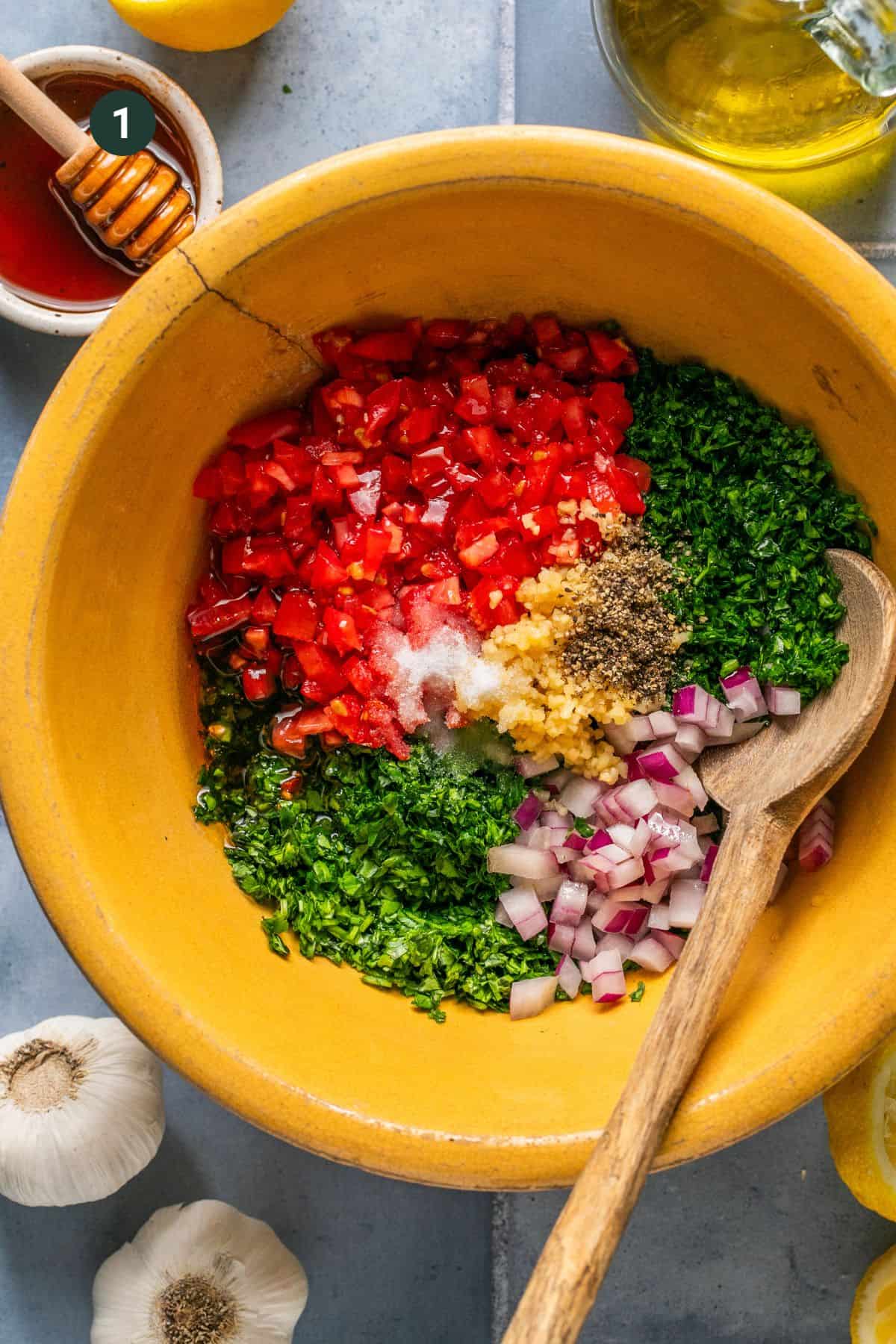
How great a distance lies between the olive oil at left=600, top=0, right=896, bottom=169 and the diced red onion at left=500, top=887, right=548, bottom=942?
1.06 m

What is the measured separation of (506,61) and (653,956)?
133cm

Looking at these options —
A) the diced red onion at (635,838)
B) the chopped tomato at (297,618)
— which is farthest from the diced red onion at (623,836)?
the chopped tomato at (297,618)

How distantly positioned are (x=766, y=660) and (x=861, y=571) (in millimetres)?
163

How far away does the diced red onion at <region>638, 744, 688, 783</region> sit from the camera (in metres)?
1.56

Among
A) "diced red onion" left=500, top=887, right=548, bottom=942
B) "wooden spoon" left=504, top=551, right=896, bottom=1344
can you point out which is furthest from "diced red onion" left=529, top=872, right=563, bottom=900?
"wooden spoon" left=504, top=551, right=896, bottom=1344

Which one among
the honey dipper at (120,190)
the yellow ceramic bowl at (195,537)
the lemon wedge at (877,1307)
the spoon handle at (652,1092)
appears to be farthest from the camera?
the lemon wedge at (877,1307)

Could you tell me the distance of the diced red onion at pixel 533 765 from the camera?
1.60 m

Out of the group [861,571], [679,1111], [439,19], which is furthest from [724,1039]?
[439,19]

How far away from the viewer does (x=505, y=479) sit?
1.58m

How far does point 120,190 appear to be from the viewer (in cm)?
167

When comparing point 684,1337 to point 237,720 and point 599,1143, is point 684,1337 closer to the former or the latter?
point 599,1143

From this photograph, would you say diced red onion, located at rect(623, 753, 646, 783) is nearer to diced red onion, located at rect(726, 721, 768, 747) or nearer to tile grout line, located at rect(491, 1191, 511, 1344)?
diced red onion, located at rect(726, 721, 768, 747)

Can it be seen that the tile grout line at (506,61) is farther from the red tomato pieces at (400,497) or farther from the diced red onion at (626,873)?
the diced red onion at (626,873)

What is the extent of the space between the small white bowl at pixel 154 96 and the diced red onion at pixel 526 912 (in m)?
0.99
